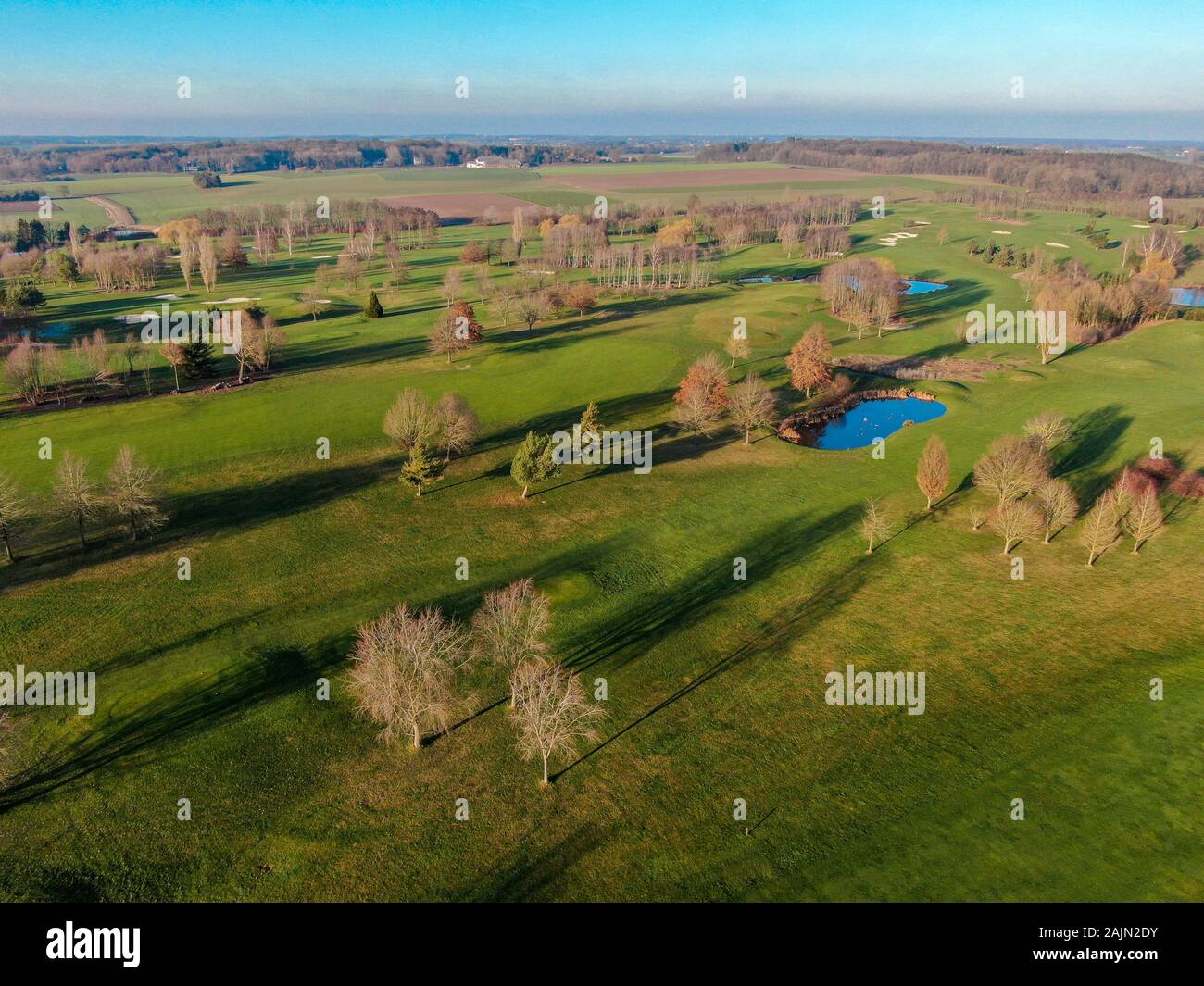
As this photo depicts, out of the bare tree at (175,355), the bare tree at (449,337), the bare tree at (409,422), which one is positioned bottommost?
the bare tree at (409,422)

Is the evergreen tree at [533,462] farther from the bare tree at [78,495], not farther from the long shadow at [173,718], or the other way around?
the bare tree at [78,495]

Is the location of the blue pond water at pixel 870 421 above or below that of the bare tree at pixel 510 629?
above

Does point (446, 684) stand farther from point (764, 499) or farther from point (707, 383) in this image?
point (707, 383)

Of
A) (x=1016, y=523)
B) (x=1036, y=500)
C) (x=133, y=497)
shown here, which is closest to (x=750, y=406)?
(x=1036, y=500)

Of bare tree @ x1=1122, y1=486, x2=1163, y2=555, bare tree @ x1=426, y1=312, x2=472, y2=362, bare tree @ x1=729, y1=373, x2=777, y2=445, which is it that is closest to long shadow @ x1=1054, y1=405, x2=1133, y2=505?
bare tree @ x1=1122, y1=486, x2=1163, y2=555

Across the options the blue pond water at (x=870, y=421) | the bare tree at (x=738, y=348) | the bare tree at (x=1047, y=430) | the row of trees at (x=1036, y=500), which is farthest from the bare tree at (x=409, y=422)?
the bare tree at (x=1047, y=430)
